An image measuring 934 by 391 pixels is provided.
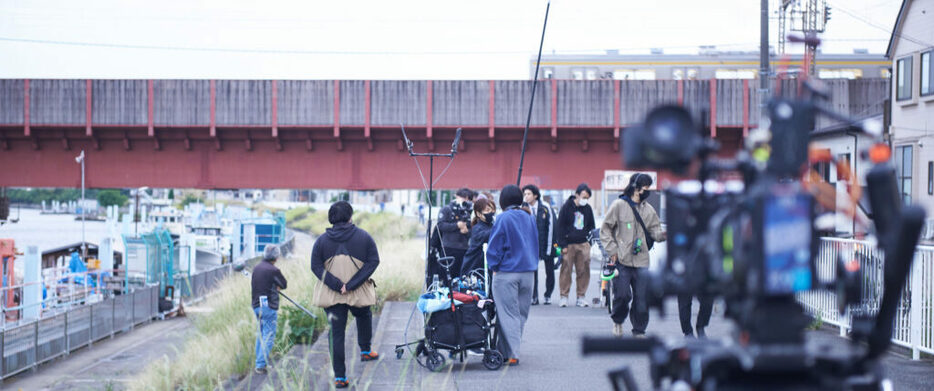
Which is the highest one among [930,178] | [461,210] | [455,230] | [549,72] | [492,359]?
[549,72]

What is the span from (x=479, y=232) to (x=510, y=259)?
6.93ft

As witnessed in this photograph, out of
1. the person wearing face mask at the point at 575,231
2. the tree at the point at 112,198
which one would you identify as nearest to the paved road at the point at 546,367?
the person wearing face mask at the point at 575,231

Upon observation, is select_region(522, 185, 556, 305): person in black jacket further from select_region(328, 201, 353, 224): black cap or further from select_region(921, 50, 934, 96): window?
select_region(921, 50, 934, 96): window

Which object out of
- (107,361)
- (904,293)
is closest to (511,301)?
(904,293)

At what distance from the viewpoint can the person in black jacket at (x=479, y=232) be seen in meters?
11.2

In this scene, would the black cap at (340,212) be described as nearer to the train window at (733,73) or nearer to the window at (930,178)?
the window at (930,178)

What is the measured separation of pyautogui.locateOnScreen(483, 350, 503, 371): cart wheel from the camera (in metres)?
9.40

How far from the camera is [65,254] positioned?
4425cm

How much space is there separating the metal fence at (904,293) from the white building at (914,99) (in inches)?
662

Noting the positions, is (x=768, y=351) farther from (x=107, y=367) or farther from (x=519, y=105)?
(x=519, y=105)

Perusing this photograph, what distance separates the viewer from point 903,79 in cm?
2834

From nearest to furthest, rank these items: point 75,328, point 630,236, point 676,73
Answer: point 630,236
point 75,328
point 676,73

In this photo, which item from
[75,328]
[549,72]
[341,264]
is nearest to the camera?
[341,264]

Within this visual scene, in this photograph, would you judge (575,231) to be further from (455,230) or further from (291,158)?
(291,158)
